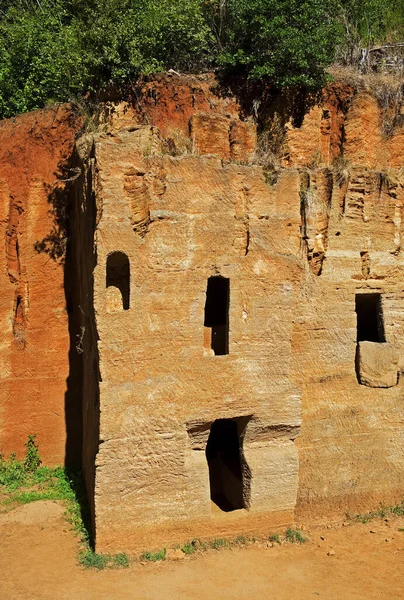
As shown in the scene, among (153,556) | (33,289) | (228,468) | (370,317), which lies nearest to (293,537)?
(228,468)

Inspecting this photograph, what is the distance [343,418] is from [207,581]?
3347mm

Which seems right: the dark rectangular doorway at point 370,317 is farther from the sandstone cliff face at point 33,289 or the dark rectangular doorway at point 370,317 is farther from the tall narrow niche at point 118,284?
the sandstone cliff face at point 33,289

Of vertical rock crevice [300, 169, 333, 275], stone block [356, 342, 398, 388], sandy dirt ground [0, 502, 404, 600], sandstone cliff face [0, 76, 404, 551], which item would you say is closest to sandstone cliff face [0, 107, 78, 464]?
sandstone cliff face [0, 76, 404, 551]

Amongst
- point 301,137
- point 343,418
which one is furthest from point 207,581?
point 301,137

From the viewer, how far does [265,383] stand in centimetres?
873

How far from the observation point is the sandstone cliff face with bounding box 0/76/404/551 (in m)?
8.13

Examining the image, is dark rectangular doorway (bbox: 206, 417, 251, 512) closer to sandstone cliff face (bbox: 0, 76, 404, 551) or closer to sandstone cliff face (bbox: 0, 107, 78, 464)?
sandstone cliff face (bbox: 0, 76, 404, 551)

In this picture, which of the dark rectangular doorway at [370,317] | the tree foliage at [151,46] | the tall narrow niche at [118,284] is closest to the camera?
the tall narrow niche at [118,284]

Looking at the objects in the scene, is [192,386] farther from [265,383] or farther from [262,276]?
[262,276]

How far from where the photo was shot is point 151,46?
12727mm

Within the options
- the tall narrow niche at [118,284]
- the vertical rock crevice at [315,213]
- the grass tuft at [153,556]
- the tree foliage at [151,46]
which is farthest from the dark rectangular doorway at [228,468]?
the tree foliage at [151,46]

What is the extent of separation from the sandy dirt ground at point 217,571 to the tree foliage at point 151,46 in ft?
27.7

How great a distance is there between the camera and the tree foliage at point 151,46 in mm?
12078

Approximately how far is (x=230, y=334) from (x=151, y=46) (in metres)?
7.42
